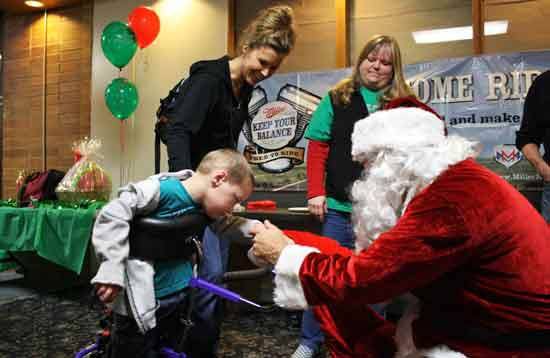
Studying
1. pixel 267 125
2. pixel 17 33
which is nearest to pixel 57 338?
pixel 267 125

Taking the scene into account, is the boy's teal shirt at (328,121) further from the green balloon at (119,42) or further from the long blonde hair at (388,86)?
the green balloon at (119,42)

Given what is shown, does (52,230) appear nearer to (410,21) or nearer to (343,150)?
(343,150)

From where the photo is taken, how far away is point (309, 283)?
3.30ft

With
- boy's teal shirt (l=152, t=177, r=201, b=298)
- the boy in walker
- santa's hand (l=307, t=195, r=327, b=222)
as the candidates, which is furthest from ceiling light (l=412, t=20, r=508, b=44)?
boy's teal shirt (l=152, t=177, r=201, b=298)

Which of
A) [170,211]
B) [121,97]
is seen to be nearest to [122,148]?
[121,97]

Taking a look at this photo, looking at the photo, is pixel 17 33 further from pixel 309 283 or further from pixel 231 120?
pixel 309 283

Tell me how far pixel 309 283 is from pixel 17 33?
17.4 feet

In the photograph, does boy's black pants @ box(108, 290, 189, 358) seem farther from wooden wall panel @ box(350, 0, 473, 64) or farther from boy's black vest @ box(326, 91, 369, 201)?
wooden wall panel @ box(350, 0, 473, 64)

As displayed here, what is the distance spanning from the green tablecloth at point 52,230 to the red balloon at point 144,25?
1.50 m

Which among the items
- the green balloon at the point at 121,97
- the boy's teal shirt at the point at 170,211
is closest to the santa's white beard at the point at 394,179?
the boy's teal shirt at the point at 170,211

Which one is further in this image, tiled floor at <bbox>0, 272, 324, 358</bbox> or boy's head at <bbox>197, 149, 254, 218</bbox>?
tiled floor at <bbox>0, 272, 324, 358</bbox>

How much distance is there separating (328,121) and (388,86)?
31 centimetres

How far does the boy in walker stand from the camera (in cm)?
124

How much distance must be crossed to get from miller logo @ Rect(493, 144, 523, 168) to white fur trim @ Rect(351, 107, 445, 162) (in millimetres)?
1912
